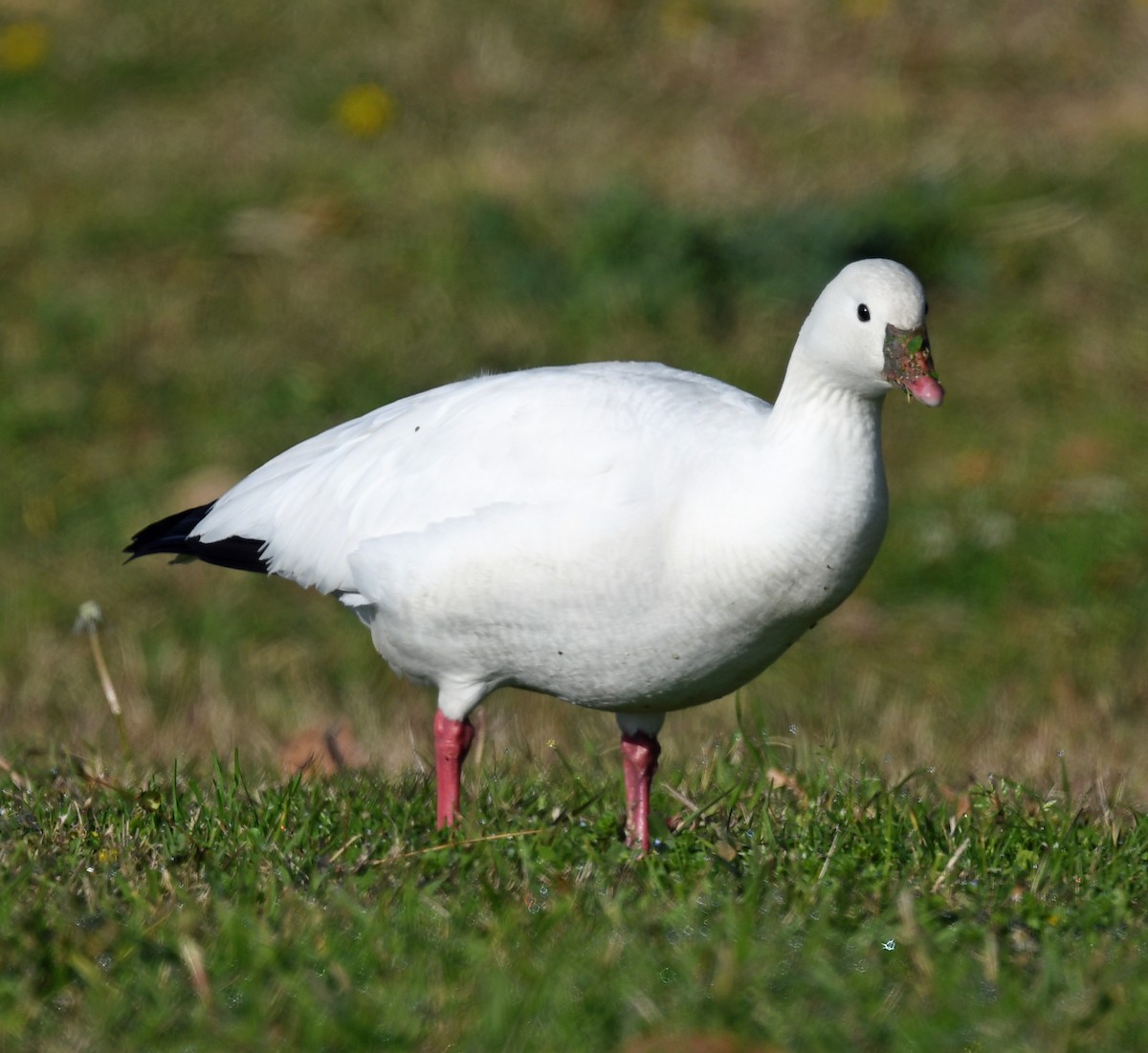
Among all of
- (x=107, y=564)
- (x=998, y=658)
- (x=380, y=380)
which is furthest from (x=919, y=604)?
(x=107, y=564)

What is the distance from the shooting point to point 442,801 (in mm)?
4113

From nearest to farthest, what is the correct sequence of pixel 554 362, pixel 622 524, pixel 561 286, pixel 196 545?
pixel 622 524 → pixel 196 545 → pixel 554 362 → pixel 561 286

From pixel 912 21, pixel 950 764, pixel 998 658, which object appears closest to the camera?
pixel 950 764

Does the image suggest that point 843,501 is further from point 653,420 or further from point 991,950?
point 991,950

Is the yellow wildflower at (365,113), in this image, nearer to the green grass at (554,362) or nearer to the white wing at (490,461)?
the green grass at (554,362)

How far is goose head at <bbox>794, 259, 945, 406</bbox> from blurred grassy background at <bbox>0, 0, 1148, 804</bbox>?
1.55 meters

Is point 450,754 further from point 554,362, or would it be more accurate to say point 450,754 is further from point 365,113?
point 365,113

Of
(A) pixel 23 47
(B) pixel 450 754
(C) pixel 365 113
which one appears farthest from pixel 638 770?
(A) pixel 23 47

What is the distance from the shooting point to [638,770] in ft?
13.9

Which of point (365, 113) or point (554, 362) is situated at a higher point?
point (365, 113)

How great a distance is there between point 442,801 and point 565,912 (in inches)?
37.3

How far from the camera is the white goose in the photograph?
3650mm

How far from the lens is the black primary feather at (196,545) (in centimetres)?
456

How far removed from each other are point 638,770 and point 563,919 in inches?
41.0
